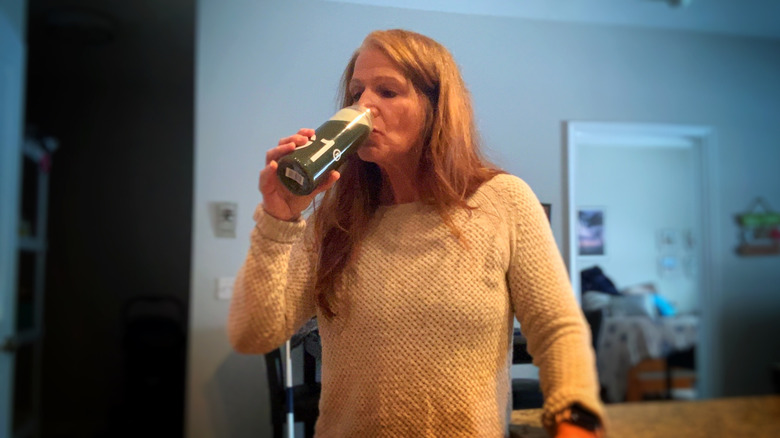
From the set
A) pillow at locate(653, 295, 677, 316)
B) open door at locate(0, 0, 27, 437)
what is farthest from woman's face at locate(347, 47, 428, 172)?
open door at locate(0, 0, 27, 437)

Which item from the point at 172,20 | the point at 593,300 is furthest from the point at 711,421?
the point at 172,20

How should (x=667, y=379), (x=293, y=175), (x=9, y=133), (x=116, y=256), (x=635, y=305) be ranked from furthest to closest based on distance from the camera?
(x=116, y=256)
(x=9, y=133)
(x=667, y=379)
(x=635, y=305)
(x=293, y=175)

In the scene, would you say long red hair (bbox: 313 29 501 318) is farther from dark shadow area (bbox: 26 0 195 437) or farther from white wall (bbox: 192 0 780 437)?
dark shadow area (bbox: 26 0 195 437)

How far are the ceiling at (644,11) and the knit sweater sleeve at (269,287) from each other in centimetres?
22

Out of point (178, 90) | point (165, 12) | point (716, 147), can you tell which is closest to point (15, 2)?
point (165, 12)

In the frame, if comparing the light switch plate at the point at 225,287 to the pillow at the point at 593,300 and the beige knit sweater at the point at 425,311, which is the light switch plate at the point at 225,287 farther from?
the pillow at the point at 593,300

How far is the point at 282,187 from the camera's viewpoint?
1.32 ft

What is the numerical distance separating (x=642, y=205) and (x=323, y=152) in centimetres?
31

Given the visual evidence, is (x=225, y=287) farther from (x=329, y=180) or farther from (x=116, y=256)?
(x=116, y=256)

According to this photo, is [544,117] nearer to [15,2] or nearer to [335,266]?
[335,266]

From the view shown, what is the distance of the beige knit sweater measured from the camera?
0.41m

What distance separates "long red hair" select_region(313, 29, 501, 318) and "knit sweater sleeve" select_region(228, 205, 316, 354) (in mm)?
21

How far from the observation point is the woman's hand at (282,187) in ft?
1.26

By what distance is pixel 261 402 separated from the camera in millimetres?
526
